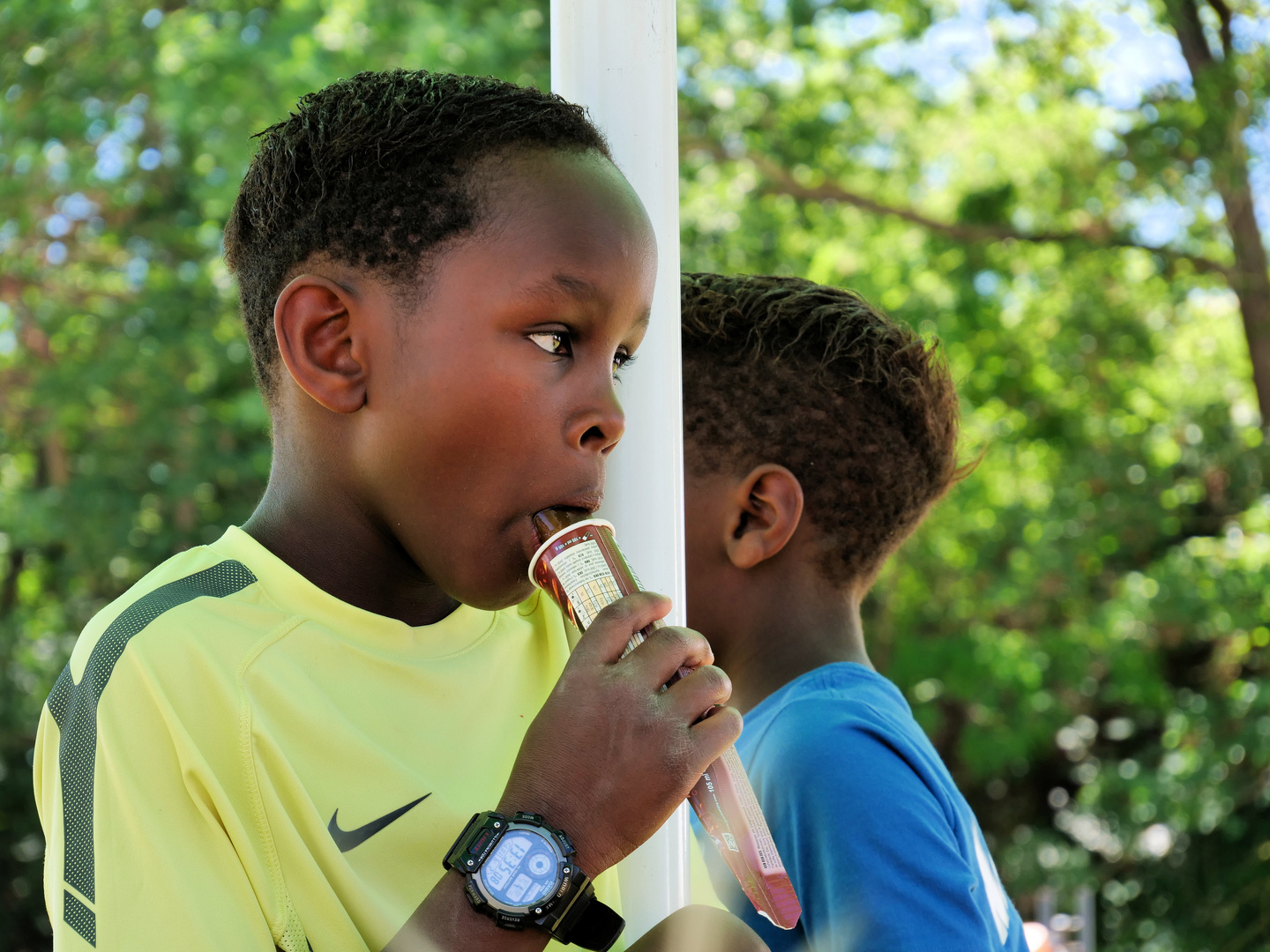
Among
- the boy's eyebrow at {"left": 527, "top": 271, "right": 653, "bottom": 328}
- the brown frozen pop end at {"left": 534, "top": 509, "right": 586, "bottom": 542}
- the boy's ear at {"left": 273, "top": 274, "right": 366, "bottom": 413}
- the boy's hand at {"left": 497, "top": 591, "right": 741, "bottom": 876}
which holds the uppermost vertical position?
the boy's eyebrow at {"left": 527, "top": 271, "right": 653, "bottom": 328}

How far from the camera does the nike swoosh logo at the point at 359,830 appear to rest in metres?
1.24

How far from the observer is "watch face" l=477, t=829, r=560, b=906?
112 centimetres

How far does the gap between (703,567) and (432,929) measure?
1.13 meters

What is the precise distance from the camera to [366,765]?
1285mm

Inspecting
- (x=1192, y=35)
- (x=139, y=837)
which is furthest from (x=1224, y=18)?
(x=139, y=837)

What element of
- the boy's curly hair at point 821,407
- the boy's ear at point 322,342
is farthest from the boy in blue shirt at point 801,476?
the boy's ear at point 322,342

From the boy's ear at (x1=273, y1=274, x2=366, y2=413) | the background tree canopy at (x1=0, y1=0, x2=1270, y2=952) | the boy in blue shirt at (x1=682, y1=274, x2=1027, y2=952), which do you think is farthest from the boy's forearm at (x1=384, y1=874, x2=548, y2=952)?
the background tree canopy at (x1=0, y1=0, x2=1270, y2=952)

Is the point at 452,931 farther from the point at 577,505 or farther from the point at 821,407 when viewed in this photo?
the point at 821,407

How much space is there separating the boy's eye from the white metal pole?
0.36 ft

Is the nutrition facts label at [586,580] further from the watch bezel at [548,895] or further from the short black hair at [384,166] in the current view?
the short black hair at [384,166]

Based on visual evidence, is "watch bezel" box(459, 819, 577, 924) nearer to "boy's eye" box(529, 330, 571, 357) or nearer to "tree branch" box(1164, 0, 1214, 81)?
"boy's eye" box(529, 330, 571, 357)

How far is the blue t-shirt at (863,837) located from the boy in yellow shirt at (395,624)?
9.9 inches

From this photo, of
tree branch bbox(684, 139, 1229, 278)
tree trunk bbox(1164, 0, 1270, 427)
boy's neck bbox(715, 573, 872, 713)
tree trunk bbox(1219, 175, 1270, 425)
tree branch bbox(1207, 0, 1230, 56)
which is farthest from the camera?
tree branch bbox(684, 139, 1229, 278)

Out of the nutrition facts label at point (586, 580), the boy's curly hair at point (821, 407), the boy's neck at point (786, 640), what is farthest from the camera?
the boy's curly hair at point (821, 407)
